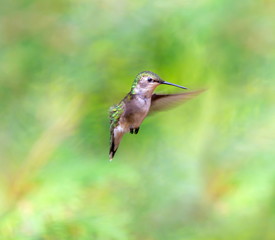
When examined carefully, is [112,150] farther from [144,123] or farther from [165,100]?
[144,123]

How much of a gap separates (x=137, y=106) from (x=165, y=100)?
71mm

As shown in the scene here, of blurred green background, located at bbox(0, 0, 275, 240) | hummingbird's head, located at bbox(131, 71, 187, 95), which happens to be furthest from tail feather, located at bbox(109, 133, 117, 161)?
blurred green background, located at bbox(0, 0, 275, 240)

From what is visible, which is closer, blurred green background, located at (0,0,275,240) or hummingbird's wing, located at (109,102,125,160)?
hummingbird's wing, located at (109,102,125,160)

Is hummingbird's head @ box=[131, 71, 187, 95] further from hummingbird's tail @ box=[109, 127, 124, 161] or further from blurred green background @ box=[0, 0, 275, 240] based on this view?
blurred green background @ box=[0, 0, 275, 240]

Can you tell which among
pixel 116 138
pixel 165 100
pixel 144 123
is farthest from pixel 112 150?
pixel 144 123

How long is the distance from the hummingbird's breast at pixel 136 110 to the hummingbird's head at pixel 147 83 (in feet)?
0.05

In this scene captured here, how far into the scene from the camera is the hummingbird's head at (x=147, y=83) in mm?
1026

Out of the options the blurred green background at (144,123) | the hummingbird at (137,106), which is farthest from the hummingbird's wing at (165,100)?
the blurred green background at (144,123)

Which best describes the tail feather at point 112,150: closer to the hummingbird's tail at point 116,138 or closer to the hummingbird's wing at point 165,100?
the hummingbird's tail at point 116,138

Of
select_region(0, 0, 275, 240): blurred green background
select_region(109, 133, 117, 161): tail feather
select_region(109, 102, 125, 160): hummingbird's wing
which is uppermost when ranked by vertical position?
select_region(0, 0, 275, 240): blurred green background

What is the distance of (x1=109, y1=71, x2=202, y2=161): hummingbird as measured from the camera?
41.3 inches

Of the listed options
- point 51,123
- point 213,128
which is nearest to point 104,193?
point 51,123

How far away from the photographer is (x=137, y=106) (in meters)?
1.08

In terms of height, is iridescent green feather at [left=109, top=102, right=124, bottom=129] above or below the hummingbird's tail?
above
